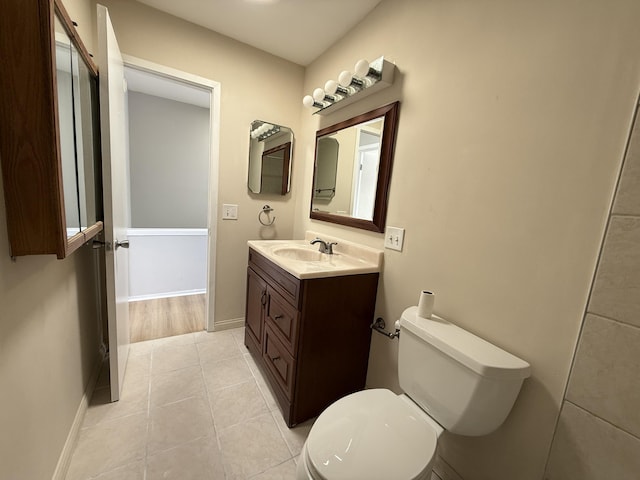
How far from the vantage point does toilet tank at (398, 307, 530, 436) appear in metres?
0.82

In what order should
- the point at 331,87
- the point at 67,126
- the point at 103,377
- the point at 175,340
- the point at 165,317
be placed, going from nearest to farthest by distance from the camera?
the point at 67,126 < the point at 331,87 < the point at 103,377 < the point at 175,340 < the point at 165,317

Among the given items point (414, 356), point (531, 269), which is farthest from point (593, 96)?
point (414, 356)

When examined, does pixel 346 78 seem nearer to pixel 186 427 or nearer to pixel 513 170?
pixel 513 170

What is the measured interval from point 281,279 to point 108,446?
3.60 ft

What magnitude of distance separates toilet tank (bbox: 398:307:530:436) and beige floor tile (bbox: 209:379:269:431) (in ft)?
2.98

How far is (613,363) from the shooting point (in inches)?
27.8

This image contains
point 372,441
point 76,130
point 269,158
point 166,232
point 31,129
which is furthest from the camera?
point 166,232

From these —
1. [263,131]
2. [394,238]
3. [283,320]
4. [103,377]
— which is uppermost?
[263,131]

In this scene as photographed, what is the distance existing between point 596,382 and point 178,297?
132 inches

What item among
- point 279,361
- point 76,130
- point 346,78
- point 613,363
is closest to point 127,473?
point 279,361

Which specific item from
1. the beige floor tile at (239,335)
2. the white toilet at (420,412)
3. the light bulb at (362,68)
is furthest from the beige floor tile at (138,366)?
the light bulb at (362,68)

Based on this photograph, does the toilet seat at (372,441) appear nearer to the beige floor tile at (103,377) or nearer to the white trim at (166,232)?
the beige floor tile at (103,377)

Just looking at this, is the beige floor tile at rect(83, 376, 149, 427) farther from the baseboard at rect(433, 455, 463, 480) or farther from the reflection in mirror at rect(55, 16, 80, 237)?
the baseboard at rect(433, 455, 463, 480)

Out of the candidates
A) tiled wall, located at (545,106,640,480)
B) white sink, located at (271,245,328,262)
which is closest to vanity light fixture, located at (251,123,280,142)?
white sink, located at (271,245,328,262)
